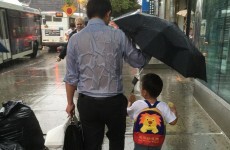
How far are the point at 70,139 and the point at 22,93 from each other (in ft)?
17.4

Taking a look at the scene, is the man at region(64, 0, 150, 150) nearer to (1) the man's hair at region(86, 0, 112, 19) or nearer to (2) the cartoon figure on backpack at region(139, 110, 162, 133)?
(1) the man's hair at region(86, 0, 112, 19)

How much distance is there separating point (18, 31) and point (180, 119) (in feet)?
36.4

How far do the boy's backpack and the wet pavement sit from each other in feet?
5.13

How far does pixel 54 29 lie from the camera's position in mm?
21406

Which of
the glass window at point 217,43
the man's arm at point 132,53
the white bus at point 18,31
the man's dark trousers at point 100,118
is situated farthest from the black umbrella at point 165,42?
the white bus at point 18,31

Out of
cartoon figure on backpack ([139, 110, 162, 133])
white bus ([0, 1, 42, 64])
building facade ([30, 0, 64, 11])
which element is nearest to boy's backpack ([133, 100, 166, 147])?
cartoon figure on backpack ([139, 110, 162, 133])

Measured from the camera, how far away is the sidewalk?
432cm

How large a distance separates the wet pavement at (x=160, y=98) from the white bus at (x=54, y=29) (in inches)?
383

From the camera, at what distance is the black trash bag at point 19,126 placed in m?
3.56

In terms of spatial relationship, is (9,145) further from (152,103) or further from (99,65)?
(152,103)

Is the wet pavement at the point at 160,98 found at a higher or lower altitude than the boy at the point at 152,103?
lower

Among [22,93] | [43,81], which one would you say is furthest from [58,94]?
[43,81]

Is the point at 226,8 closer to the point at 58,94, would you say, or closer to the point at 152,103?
the point at 152,103

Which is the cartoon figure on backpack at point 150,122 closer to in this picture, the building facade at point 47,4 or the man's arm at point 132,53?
the man's arm at point 132,53
